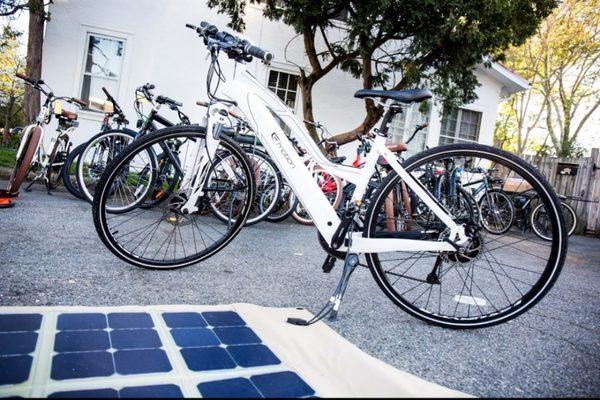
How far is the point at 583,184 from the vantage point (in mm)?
10711

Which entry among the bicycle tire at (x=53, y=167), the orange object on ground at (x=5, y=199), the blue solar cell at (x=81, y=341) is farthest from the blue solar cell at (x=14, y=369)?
the bicycle tire at (x=53, y=167)

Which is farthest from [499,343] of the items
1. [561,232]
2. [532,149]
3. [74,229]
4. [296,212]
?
[532,149]

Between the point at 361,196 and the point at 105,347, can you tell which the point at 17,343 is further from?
the point at 361,196

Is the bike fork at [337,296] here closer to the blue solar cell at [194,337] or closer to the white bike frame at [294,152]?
the white bike frame at [294,152]

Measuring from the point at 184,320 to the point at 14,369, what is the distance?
64 cm

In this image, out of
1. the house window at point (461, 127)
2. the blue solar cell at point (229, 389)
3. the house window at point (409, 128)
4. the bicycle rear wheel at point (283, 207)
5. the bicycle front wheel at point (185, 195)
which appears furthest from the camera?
the house window at point (461, 127)

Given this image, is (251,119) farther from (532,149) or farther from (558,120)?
(532,149)

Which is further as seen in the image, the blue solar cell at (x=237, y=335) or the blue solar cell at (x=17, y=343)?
the blue solar cell at (x=237, y=335)

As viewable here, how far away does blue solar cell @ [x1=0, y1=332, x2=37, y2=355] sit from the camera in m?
1.36

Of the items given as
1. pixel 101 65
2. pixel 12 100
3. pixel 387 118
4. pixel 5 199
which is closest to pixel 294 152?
pixel 387 118

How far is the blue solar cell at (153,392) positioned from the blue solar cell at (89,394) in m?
0.03

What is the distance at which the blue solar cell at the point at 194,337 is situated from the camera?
157 centimetres

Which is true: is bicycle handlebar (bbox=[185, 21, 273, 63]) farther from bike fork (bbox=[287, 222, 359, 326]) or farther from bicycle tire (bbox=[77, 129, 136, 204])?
bicycle tire (bbox=[77, 129, 136, 204])

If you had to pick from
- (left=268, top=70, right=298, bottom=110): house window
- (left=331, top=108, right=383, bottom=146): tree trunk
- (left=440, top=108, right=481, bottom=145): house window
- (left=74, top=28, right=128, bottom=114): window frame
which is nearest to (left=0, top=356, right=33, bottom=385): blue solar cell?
(left=331, top=108, right=383, bottom=146): tree trunk
